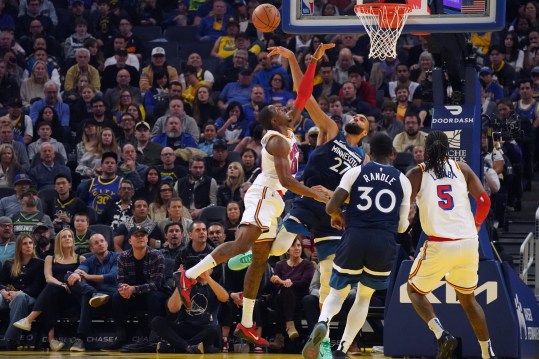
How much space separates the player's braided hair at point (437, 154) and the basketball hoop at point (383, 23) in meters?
1.10

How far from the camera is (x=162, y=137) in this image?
1816 cm

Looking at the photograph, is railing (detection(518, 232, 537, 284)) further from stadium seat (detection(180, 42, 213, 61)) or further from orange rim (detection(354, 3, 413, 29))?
stadium seat (detection(180, 42, 213, 61))

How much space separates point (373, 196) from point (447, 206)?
0.93 meters

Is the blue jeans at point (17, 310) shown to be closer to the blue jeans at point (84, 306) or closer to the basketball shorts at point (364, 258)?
the blue jeans at point (84, 306)

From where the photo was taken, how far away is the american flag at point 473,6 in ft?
37.2

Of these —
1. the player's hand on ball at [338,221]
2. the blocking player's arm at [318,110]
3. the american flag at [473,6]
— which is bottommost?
the player's hand on ball at [338,221]

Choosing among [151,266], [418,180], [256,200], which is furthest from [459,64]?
[151,266]

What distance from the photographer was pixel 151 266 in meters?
14.0

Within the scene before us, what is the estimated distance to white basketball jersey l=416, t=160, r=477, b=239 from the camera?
10.7 meters

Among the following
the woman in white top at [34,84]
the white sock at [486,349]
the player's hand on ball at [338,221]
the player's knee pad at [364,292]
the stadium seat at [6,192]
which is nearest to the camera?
the player's hand on ball at [338,221]

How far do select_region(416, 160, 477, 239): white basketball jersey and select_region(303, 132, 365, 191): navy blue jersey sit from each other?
2.80ft

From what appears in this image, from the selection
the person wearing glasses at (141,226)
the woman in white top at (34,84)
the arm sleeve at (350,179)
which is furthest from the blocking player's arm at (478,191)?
the woman in white top at (34,84)

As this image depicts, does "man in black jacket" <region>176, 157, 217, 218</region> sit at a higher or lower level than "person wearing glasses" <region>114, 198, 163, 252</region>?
higher

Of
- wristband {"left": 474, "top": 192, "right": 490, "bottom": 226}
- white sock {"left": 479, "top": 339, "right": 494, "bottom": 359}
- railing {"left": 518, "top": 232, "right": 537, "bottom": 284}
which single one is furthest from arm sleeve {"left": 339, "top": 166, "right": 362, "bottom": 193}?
railing {"left": 518, "top": 232, "right": 537, "bottom": 284}
